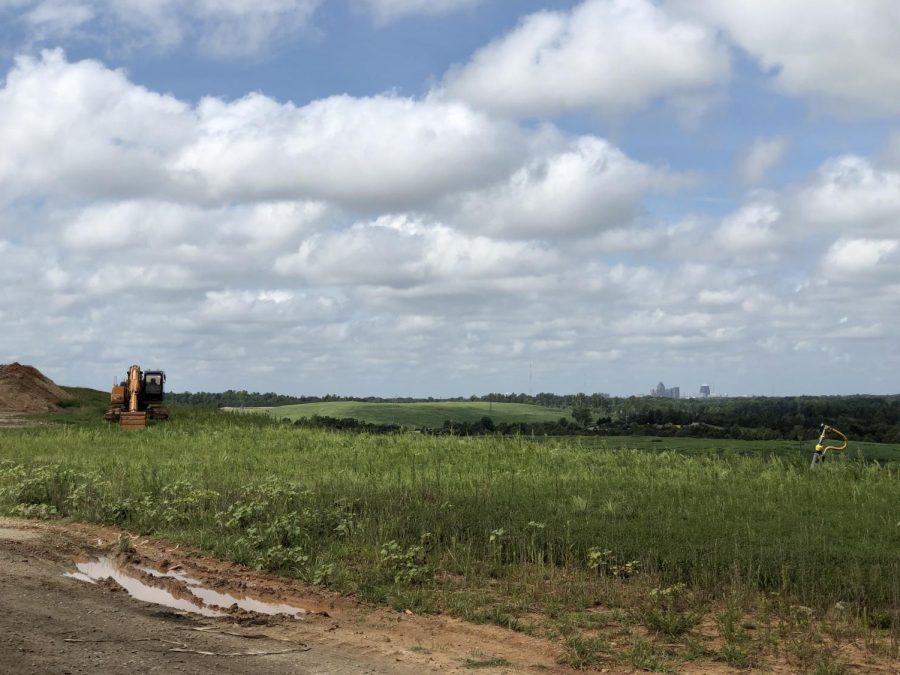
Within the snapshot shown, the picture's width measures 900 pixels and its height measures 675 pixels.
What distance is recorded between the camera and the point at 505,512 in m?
13.6

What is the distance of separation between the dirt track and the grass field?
49cm

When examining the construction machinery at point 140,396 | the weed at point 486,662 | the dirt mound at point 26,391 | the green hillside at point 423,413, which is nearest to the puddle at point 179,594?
the weed at point 486,662

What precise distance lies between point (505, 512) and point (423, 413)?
260 ft

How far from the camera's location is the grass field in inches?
338

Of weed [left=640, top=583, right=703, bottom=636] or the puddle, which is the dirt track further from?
weed [left=640, top=583, right=703, bottom=636]

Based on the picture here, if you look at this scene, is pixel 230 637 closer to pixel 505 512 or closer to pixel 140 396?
pixel 505 512

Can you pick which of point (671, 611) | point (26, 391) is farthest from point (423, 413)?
point (671, 611)

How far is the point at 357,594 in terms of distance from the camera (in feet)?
32.7

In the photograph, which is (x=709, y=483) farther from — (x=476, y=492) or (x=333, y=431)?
(x=333, y=431)

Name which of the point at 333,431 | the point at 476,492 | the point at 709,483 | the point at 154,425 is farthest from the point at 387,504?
the point at 154,425

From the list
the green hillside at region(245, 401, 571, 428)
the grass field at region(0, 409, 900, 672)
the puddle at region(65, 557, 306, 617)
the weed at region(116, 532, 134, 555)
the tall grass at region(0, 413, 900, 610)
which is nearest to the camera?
the grass field at region(0, 409, 900, 672)

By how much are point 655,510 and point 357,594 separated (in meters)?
6.12

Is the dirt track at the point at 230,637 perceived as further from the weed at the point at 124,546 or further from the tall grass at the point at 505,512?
the weed at the point at 124,546

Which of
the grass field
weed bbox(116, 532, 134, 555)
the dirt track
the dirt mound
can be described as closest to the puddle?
the dirt track
